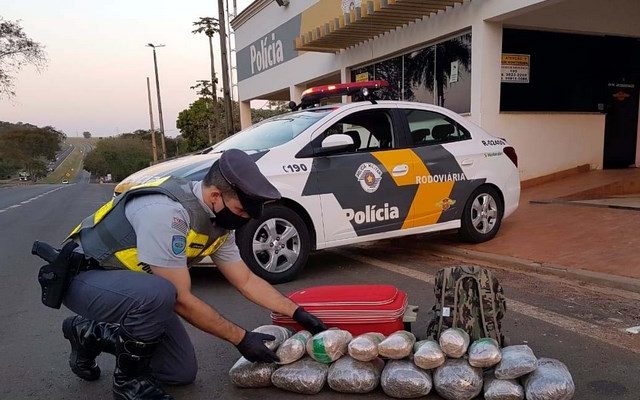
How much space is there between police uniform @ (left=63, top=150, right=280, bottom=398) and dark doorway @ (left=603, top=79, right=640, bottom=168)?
10.2 metres

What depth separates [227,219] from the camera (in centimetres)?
253

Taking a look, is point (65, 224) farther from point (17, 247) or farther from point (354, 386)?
point (354, 386)

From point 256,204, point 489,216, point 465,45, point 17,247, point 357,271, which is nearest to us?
point 256,204

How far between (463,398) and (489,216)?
379 cm

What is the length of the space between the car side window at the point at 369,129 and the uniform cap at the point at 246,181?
9.26 feet

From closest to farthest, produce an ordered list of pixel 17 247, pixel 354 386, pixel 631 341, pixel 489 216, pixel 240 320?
pixel 354 386, pixel 631 341, pixel 240 320, pixel 489 216, pixel 17 247

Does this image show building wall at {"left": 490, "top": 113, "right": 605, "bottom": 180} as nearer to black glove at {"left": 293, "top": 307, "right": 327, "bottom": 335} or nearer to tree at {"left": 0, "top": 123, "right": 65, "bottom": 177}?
black glove at {"left": 293, "top": 307, "right": 327, "bottom": 335}

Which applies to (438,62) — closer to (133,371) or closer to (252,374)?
(252,374)

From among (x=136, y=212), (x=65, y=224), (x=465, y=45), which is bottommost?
(x=65, y=224)

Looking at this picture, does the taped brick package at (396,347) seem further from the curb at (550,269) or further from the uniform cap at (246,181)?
the curb at (550,269)

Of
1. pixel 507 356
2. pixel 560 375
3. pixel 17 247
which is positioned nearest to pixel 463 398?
pixel 507 356

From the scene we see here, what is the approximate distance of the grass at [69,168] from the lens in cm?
12024

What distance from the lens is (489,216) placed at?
6035 millimetres

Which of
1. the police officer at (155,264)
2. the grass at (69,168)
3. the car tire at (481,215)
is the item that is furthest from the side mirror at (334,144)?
the grass at (69,168)
